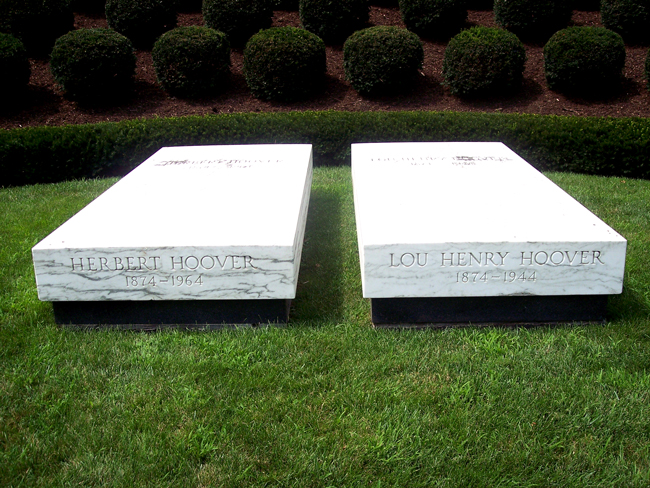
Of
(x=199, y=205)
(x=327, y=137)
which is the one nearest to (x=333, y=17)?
(x=327, y=137)

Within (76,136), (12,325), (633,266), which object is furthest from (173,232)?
(76,136)

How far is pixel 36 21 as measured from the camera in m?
12.1

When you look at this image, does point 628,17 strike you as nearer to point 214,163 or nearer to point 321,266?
point 214,163

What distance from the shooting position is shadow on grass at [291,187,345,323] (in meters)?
4.15

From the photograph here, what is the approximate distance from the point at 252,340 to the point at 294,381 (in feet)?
1.82

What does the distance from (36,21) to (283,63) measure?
588 cm

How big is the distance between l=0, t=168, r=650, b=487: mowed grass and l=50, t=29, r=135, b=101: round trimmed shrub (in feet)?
23.6

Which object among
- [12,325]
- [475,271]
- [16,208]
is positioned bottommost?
[16,208]

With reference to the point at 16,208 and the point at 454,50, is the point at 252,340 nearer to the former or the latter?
the point at 16,208

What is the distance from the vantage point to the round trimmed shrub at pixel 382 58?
10352mm

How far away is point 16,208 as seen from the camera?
6.88 metres

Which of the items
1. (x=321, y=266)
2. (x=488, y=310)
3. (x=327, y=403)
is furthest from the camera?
(x=321, y=266)

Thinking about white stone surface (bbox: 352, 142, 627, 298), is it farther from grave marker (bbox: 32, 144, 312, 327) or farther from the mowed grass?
grave marker (bbox: 32, 144, 312, 327)

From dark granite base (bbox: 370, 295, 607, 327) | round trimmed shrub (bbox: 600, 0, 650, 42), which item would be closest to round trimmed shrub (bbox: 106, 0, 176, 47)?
round trimmed shrub (bbox: 600, 0, 650, 42)
